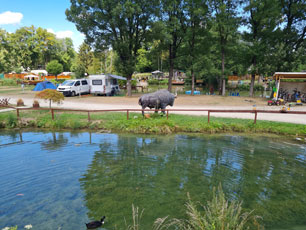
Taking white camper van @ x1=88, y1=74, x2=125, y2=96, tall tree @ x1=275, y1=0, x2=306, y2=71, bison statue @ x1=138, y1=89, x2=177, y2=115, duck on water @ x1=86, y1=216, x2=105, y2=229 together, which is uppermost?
tall tree @ x1=275, y1=0, x2=306, y2=71

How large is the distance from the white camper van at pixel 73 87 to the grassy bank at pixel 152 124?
1126cm

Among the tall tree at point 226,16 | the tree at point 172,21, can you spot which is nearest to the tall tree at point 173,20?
the tree at point 172,21

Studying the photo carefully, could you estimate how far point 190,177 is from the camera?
7211mm

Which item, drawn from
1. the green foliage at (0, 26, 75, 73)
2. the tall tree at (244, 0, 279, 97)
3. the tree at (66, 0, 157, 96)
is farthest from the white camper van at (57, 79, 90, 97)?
the green foliage at (0, 26, 75, 73)

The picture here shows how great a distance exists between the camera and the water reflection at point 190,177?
5516 millimetres

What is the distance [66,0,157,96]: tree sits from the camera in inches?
874

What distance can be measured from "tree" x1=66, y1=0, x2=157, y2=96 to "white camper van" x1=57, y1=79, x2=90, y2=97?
16.2 ft

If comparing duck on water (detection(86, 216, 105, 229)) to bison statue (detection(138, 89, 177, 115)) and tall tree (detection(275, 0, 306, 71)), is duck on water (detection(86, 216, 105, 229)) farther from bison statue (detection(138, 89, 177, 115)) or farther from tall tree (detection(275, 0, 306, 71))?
tall tree (detection(275, 0, 306, 71))

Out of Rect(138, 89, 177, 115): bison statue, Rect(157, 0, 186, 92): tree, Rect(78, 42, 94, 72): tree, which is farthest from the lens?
Rect(78, 42, 94, 72): tree

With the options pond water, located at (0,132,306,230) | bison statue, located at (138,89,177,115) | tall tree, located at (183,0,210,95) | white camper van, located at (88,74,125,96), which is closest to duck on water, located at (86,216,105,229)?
pond water, located at (0,132,306,230)

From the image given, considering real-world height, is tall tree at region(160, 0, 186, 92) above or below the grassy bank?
above

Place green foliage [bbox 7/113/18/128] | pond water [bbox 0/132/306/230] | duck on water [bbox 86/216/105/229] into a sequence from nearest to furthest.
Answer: duck on water [bbox 86/216/105/229], pond water [bbox 0/132/306/230], green foliage [bbox 7/113/18/128]

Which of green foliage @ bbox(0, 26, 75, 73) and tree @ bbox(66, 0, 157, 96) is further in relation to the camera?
green foliage @ bbox(0, 26, 75, 73)

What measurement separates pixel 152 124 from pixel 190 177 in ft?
18.7
